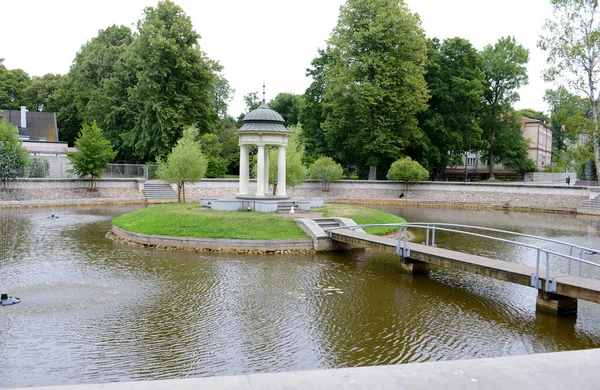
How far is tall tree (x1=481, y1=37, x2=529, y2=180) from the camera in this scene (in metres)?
57.2

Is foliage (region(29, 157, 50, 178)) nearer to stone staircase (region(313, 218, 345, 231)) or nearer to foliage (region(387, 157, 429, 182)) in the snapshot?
stone staircase (region(313, 218, 345, 231))

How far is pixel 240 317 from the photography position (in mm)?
11242

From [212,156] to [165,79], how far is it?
31.1 feet

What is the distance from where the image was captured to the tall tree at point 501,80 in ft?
188

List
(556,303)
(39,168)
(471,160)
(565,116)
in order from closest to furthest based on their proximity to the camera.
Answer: (556,303)
(565,116)
(39,168)
(471,160)

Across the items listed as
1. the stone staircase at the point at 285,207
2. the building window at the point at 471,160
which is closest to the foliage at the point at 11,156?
the stone staircase at the point at 285,207

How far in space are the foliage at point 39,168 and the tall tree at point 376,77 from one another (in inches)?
1057

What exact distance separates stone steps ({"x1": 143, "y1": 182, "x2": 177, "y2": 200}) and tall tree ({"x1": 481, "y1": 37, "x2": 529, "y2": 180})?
37900mm

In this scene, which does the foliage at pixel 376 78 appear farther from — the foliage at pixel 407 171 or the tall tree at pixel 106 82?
the tall tree at pixel 106 82

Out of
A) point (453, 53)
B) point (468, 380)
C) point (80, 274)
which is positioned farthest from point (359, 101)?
point (468, 380)

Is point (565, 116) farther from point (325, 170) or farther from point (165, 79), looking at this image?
point (165, 79)

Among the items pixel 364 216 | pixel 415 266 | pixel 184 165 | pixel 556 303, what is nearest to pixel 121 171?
pixel 184 165

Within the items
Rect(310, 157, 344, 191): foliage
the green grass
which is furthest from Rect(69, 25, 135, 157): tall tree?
the green grass

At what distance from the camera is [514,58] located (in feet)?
190
